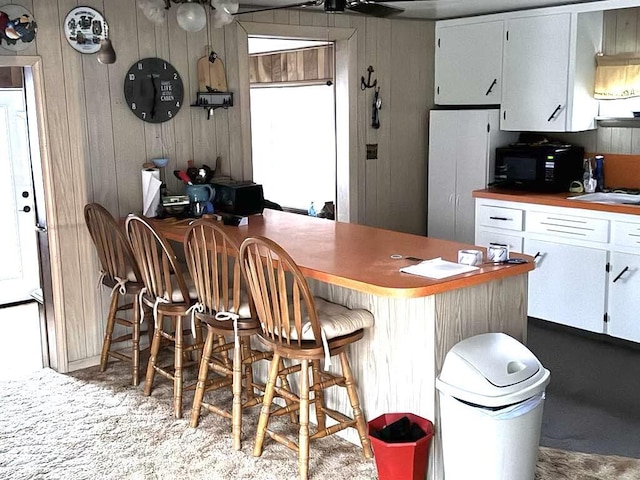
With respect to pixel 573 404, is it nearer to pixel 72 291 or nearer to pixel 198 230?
pixel 198 230

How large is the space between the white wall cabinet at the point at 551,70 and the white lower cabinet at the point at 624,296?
3.39ft

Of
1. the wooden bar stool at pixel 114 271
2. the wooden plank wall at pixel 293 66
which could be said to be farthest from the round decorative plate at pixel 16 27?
the wooden plank wall at pixel 293 66

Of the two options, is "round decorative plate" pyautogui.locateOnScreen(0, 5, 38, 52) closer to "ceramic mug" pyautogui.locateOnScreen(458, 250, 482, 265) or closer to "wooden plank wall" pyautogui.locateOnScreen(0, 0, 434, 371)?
"wooden plank wall" pyautogui.locateOnScreen(0, 0, 434, 371)

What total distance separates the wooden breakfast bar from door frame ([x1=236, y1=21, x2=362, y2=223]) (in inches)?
71.4

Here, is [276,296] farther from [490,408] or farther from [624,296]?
[624,296]

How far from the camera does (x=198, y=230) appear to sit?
131 inches

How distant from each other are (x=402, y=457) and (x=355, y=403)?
42 centimetres

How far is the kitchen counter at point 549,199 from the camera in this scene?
173 inches

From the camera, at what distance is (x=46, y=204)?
4.13 metres

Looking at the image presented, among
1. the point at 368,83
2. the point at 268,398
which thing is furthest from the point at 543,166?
the point at 268,398

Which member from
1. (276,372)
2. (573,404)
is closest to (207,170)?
(276,372)

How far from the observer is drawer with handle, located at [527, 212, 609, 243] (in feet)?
14.9

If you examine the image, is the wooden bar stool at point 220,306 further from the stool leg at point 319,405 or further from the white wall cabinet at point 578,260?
the white wall cabinet at point 578,260

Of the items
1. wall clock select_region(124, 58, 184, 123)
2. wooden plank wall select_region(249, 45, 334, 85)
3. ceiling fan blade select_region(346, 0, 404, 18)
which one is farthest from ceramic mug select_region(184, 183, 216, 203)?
wooden plank wall select_region(249, 45, 334, 85)
